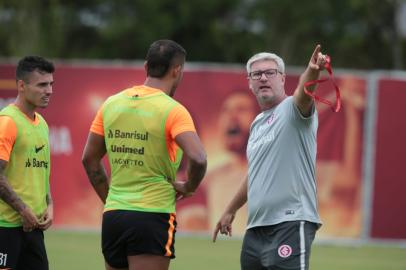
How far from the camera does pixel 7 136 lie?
268 inches

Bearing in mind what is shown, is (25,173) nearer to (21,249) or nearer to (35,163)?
(35,163)

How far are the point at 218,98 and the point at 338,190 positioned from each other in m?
2.32

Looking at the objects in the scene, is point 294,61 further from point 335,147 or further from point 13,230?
point 13,230

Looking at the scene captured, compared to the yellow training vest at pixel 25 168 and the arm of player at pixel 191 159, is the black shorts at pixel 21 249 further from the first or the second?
the arm of player at pixel 191 159

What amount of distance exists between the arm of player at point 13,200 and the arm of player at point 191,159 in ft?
3.65

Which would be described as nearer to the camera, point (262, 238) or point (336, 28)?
point (262, 238)

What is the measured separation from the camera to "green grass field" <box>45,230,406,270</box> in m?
11.8

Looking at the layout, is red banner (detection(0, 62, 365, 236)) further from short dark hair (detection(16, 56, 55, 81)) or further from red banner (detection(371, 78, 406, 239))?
short dark hair (detection(16, 56, 55, 81))

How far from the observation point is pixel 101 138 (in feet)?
21.5

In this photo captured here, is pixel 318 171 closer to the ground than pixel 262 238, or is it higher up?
higher up

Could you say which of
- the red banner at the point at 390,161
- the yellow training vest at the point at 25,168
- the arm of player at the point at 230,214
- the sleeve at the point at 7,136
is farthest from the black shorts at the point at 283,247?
the red banner at the point at 390,161

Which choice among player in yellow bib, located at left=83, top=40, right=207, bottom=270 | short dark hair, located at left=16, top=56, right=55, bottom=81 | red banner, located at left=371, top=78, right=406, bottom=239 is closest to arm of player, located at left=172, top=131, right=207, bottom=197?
player in yellow bib, located at left=83, top=40, right=207, bottom=270

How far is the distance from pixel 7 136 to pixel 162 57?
4.12 ft

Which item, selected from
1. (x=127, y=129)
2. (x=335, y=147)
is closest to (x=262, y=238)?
(x=127, y=129)
